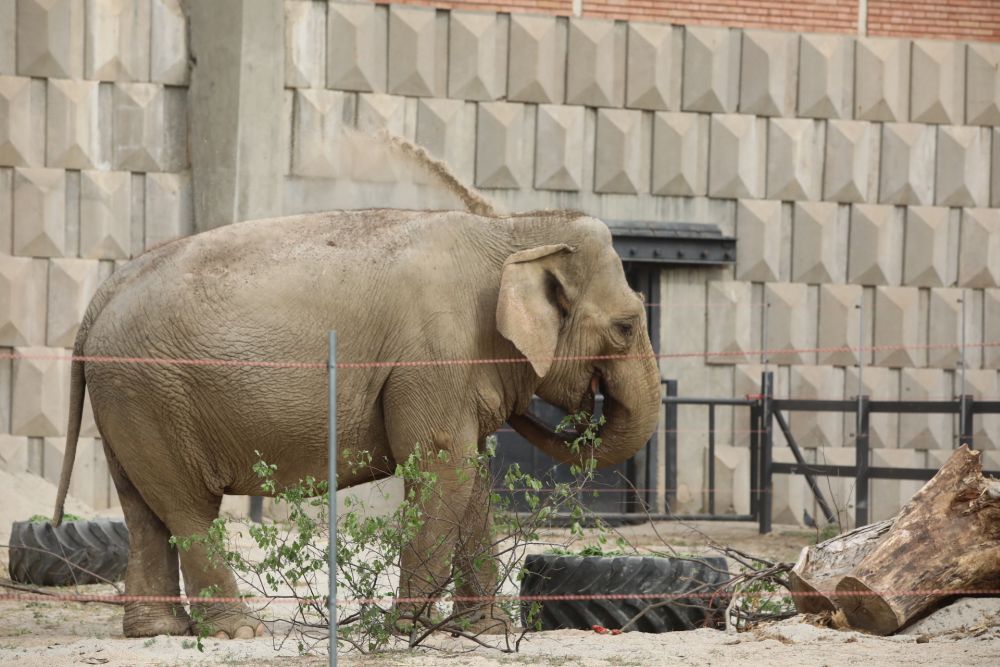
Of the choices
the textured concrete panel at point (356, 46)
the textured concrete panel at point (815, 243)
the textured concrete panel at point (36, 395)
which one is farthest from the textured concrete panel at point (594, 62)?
the textured concrete panel at point (36, 395)

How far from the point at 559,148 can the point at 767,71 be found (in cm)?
234

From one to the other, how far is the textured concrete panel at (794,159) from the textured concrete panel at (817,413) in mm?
1794

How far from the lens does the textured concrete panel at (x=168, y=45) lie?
14859 millimetres

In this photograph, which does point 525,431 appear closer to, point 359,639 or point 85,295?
point 359,639

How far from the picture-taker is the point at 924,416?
53.9 feet

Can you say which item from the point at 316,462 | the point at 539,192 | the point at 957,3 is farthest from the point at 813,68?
the point at 316,462

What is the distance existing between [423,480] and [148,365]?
62.2 inches

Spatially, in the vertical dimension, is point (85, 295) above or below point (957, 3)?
below

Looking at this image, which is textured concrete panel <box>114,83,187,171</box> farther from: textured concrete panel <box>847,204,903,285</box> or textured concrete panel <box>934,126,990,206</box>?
textured concrete panel <box>934,126,990,206</box>

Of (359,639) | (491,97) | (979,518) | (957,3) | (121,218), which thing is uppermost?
(957,3)

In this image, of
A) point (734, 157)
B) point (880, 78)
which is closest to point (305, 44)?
point (734, 157)

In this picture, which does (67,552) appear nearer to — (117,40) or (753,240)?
(117,40)

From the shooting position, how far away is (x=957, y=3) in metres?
16.8

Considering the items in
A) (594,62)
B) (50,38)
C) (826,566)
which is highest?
(594,62)
